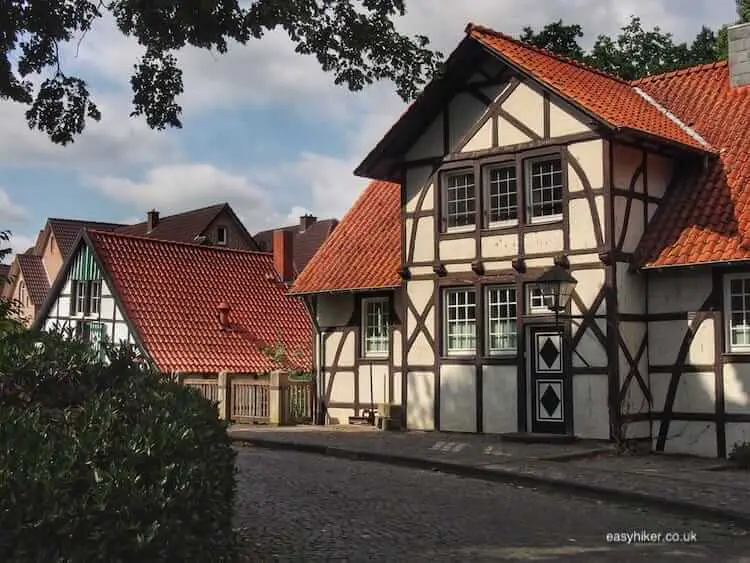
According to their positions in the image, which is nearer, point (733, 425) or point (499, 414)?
point (733, 425)

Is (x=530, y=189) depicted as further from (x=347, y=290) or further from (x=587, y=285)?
(x=347, y=290)

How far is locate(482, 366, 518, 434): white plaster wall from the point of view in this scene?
17641 mm

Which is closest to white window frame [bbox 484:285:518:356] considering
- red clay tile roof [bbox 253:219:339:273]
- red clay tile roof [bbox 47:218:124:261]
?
red clay tile roof [bbox 253:219:339:273]

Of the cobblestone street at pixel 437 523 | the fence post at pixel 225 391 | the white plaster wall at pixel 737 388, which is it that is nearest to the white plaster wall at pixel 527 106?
the white plaster wall at pixel 737 388

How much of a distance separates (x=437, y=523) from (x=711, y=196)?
1011 centimetres

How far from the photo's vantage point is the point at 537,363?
17.6 metres

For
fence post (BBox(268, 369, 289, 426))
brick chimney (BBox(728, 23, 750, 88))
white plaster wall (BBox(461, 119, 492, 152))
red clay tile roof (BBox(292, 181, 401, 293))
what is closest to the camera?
white plaster wall (BBox(461, 119, 492, 152))

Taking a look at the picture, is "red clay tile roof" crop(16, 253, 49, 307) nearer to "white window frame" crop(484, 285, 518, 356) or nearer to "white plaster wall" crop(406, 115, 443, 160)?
"white plaster wall" crop(406, 115, 443, 160)

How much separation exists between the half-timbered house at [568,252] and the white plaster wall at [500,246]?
3 cm

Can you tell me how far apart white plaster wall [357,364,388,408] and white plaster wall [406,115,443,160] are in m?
4.66

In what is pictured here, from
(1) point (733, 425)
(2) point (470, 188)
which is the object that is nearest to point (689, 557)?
(1) point (733, 425)

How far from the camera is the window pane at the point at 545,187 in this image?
1747cm

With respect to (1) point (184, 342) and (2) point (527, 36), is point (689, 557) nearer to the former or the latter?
(1) point (184, 342)

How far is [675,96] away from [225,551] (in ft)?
54.7
